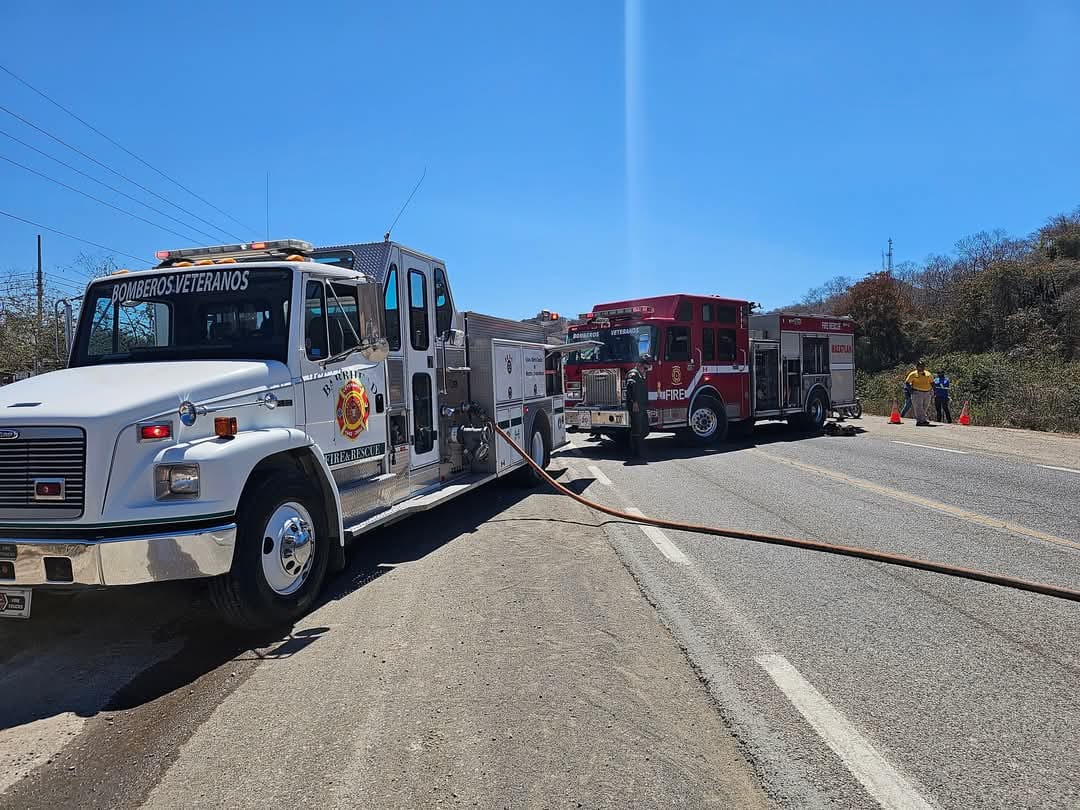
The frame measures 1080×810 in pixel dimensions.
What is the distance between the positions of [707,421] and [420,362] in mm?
10714

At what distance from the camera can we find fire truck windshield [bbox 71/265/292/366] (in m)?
5.61

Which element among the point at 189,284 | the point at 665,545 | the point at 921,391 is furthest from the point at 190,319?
the point at 921,391

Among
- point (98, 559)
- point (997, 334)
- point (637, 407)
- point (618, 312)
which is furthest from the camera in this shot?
point (997, 334)

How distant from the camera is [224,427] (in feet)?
15.4

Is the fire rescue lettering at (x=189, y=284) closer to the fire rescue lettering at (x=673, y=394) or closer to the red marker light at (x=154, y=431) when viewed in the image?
the red marker light at (x=154, y=431)

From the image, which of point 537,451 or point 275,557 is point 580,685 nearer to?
point 275,557

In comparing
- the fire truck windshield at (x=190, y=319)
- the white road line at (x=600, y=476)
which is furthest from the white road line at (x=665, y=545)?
the fire truck windshield at (x=190, y=319)

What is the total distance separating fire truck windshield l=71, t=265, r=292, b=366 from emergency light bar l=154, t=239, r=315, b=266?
459mm

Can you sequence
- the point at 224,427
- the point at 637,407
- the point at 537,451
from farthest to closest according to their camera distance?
1. the point at 637,407
2. the point at 537,451
3. the point at 224,427

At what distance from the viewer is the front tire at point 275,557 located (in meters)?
4.59

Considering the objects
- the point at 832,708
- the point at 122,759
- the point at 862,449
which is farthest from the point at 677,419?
the point at 122,759

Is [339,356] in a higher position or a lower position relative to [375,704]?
higher

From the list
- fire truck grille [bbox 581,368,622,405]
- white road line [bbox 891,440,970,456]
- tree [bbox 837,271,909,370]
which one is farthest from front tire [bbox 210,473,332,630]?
tree [bbox 837,271,909,370]

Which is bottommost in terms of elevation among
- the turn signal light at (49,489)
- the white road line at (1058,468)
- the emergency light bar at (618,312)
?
the white road line at (1058,468)
